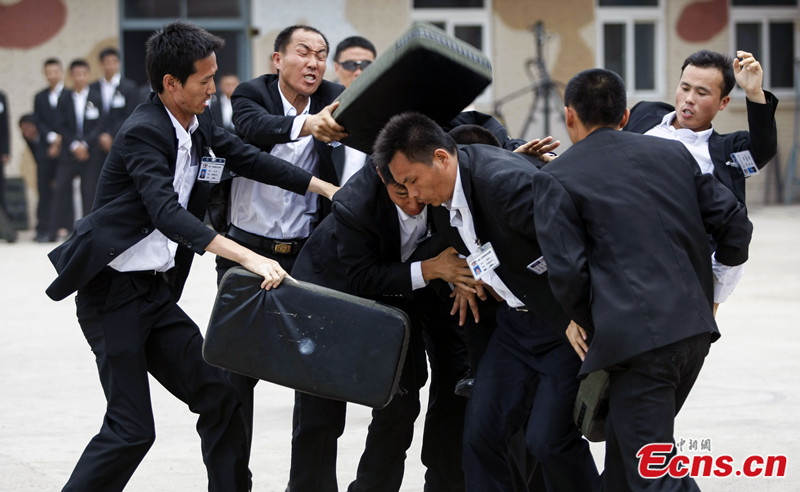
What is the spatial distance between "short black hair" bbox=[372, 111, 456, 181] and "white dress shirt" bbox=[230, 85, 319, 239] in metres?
1.24

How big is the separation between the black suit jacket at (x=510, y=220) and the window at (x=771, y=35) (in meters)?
14.5

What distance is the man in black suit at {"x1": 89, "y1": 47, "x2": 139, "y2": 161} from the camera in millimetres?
13508

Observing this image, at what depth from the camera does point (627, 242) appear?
3375 millimetres

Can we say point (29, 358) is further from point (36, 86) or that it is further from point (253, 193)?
point (36, 86)

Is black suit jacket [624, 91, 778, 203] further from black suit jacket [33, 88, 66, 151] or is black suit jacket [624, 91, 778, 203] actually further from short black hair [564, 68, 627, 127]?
black suit jacket [33, 88, 66, 151]

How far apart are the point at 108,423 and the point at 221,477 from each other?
0.48 metres

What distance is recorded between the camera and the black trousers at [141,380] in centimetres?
400

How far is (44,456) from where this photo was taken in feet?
17.2

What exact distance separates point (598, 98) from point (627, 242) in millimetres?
502

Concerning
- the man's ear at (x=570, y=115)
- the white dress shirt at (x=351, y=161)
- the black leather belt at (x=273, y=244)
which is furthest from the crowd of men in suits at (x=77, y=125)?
the man's ear at (x=570, y=115)

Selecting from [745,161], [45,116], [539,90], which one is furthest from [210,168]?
[539,90]

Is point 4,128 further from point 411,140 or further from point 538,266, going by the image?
point 538,266

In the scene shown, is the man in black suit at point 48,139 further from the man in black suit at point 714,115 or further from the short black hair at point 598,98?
the short black hair at point 598,98

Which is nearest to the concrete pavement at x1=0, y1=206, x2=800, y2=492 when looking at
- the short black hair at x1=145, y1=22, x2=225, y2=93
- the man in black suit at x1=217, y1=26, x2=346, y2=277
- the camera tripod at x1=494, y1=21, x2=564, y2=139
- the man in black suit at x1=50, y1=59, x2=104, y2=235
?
the man in black suit at x1=217, y1=26, x2=346, y2=277
